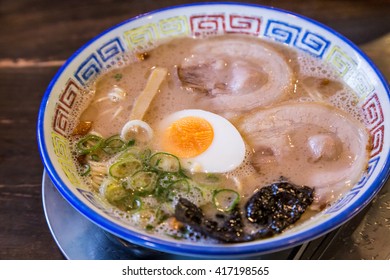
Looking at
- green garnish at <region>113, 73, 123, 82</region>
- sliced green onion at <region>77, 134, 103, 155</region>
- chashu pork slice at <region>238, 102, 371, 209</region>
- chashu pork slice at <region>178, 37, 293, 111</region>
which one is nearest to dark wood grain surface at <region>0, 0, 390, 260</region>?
sliced green onion at <region>77, 134, 103, 155</region>

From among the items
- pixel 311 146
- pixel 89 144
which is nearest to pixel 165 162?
pixel 89 144

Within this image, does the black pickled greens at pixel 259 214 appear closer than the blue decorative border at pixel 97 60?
Yes

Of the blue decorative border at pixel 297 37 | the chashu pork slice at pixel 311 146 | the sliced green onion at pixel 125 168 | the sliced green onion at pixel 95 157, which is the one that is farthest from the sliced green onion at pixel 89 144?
the blue decorative border at pixel 297 37

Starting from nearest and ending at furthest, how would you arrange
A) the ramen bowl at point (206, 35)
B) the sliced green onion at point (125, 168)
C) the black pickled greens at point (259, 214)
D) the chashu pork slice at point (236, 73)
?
the ramen bowl at point (206, 35) → the black pickled greens at point (259, 214) → the sliced green onion at point (125, 168) → the chashu pork slice at point (236, 73)

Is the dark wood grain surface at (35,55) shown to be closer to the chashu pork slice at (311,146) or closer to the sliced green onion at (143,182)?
the sliced green onion at (143,182)

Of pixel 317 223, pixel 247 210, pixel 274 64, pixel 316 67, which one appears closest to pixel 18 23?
pixel 274 64

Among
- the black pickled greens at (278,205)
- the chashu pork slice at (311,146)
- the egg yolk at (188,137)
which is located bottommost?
the egg yolk at (188,137)

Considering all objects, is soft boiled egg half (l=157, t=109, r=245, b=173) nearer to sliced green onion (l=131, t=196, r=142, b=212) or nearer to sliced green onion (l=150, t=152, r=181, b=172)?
sliced green onion (l=150, t=152, r=181, b=172)

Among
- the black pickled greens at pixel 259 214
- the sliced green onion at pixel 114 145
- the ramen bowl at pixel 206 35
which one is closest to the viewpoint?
the ramen bowl at pixel 206 35
